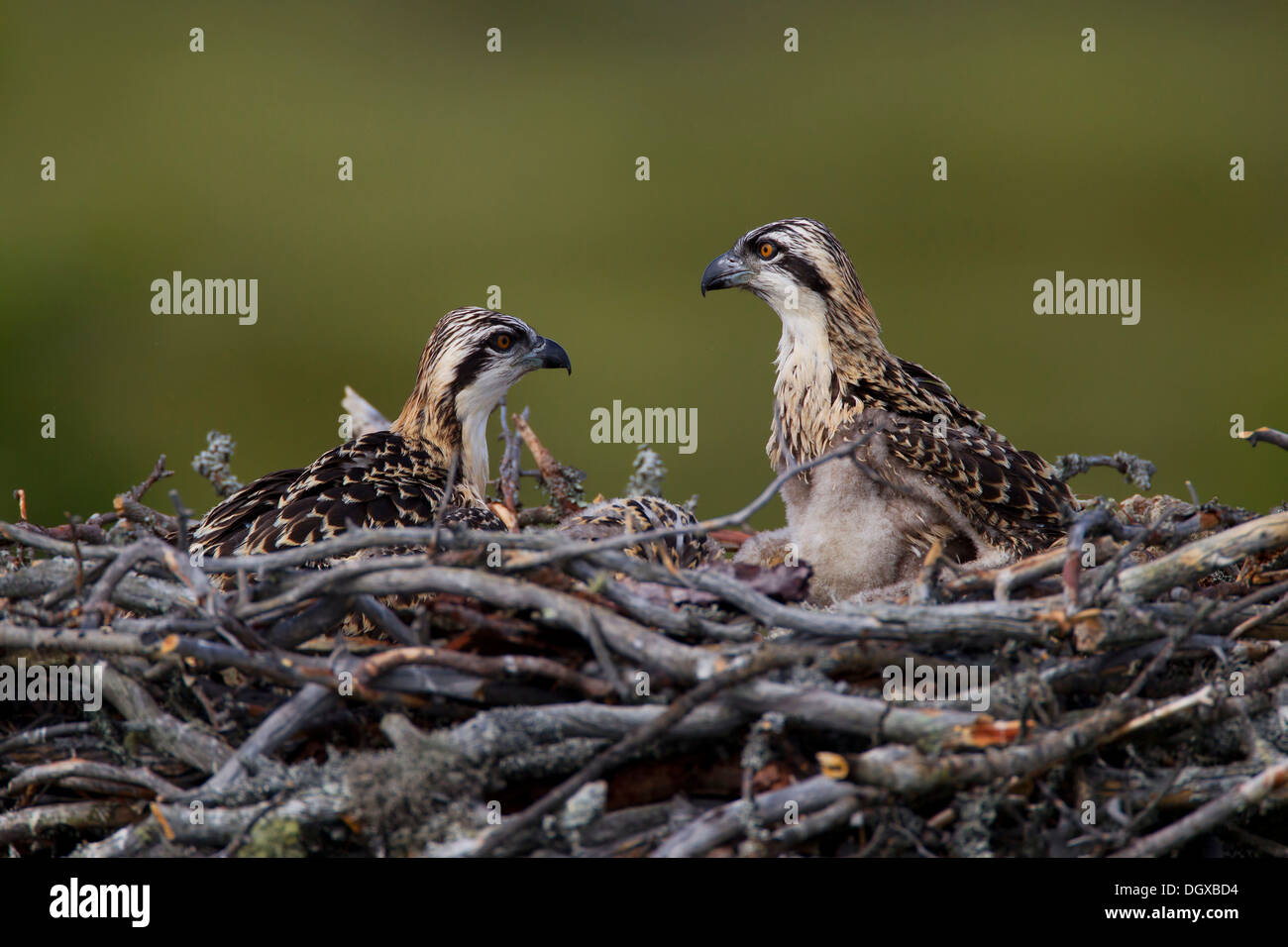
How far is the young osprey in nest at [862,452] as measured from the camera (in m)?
3.34

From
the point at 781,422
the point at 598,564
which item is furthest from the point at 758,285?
the point at 598,564

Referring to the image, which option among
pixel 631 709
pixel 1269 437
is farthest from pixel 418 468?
pixel 1269 437

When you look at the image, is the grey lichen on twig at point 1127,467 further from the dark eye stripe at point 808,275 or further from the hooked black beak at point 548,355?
the hooked black beak at point 548,355

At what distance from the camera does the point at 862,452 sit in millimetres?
3441

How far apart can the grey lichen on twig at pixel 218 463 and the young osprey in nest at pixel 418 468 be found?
0.18 m

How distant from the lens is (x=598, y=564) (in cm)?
248

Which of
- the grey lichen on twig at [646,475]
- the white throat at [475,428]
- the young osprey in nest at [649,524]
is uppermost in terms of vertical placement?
the white throat at [475,428]

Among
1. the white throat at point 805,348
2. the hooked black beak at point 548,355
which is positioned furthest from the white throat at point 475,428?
the white throat at point 805,348

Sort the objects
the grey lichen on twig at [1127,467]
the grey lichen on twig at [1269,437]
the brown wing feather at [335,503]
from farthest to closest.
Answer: the brown wing feather at [335,503], the grey lichen on twig at [1127,467], the grey lichen on twig at [1269,437]

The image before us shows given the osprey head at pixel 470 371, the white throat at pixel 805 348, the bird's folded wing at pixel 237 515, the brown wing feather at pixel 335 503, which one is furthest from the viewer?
the osprey head at pixel 470 371

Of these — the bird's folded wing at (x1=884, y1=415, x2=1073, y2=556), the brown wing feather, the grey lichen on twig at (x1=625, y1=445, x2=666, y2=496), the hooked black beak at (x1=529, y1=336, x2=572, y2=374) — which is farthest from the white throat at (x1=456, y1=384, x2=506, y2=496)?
the bird's folded wing at (x1=884, y1=415, x2=1073, y2=556)

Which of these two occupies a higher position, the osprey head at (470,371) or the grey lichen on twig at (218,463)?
the osprey head at (470,371)

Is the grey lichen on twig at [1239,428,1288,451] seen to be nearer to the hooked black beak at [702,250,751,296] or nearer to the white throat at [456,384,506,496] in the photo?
the hooked black beak at [702,250,751,296]
